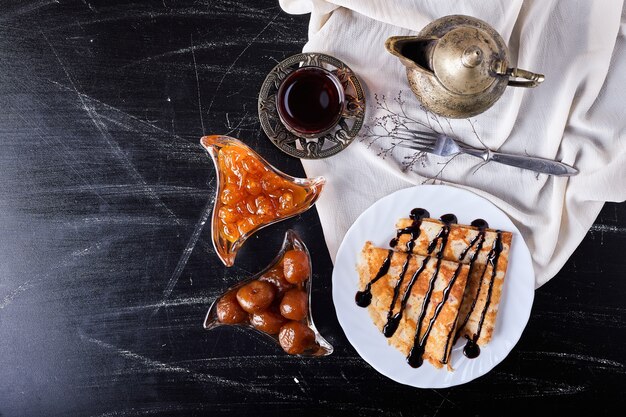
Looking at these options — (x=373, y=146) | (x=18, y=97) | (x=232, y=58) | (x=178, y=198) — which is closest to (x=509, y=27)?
(x=373, y=146)

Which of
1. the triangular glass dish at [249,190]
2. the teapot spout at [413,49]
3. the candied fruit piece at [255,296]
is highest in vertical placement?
the teapot spout at [413,49]

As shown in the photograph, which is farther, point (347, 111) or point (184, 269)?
point (184, 269)

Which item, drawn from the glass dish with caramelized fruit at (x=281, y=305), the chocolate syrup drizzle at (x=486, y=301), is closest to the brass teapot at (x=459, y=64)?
the chocolate syrup drizzle at (x=486, y=301)

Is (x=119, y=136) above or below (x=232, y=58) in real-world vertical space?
below

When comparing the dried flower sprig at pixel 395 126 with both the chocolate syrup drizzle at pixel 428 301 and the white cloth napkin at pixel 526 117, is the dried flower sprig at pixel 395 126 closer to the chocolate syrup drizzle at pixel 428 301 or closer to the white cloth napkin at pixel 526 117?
the white cloth napkin at pixel 526 117

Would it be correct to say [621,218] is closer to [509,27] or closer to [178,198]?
[509,27]

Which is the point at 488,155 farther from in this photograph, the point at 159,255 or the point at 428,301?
the point at 159,255
